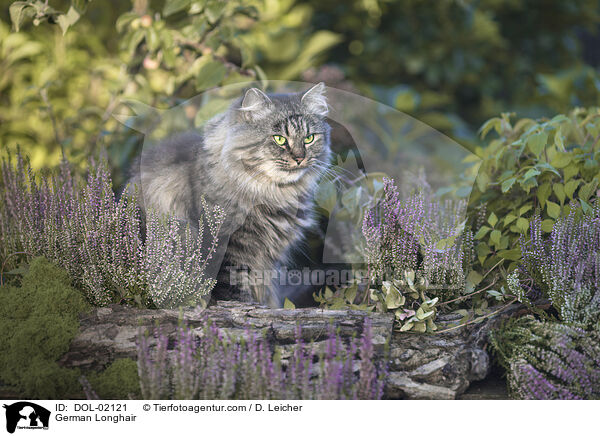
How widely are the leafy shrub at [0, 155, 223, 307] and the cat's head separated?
232 millimetres

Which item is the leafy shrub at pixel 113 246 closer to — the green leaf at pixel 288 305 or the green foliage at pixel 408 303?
the green leaf at pixel 288 305

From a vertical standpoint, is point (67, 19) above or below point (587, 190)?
above

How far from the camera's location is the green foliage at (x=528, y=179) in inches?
75.9

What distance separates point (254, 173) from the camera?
6.25 ft

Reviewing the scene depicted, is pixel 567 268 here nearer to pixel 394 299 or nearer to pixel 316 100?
pixel 394 299

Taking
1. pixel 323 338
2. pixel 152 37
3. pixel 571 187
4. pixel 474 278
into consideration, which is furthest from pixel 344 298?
pixel 152 37

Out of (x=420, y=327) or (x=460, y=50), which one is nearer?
(x=420, y=327)

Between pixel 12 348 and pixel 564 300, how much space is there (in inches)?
65.5

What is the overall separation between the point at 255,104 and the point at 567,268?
1.11 meters

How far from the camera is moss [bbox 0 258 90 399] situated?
5.07ft

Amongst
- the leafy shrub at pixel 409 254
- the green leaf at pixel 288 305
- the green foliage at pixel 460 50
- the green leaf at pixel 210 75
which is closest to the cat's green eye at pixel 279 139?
the leafy shrub at pixel 409 254

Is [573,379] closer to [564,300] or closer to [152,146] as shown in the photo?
[564,300]
